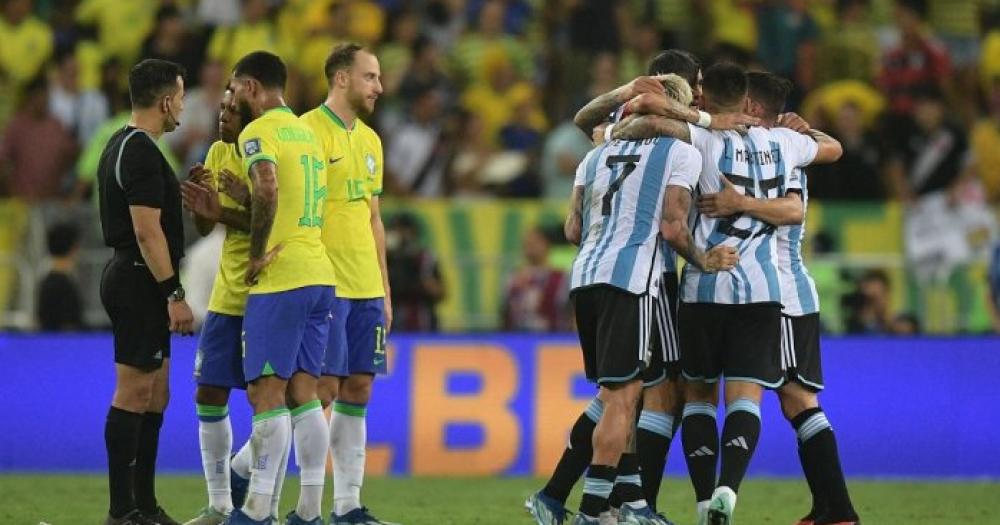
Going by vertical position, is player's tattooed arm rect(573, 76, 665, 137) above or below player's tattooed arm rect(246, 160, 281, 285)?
above

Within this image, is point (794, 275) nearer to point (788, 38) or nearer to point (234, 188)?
point (234, 188)

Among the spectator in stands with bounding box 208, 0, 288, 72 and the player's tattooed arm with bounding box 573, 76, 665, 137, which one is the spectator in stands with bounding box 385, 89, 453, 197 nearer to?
the spectator in stands with bounding box 208, 0, 288, 72

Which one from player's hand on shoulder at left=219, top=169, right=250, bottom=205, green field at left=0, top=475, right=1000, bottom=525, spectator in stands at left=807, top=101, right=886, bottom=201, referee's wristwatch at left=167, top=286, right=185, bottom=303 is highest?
spectator in stands at left=807, top=101, right=886, bottom=201

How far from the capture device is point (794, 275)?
33.8 ft

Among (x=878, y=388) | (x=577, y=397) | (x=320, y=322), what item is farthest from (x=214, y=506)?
Answer: (x=878, y=388)

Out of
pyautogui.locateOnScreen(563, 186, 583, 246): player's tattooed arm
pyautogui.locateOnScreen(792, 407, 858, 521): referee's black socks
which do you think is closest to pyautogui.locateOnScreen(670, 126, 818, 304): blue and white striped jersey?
pyautogui.locateOnScreen(563, 186, 583, 246): player's tattooed arm

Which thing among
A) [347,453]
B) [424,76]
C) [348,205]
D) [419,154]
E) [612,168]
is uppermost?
[424,76]

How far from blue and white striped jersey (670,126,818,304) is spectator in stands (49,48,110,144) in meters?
10.1

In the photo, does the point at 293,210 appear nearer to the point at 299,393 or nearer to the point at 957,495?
the point at 299,393

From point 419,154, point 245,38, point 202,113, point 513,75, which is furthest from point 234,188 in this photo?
point 513,75

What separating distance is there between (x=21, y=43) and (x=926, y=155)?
30.5ft

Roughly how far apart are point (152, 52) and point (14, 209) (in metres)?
2.65

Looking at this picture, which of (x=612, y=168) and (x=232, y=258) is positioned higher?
(x=612, y=168)

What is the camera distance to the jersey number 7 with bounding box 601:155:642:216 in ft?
32.2
